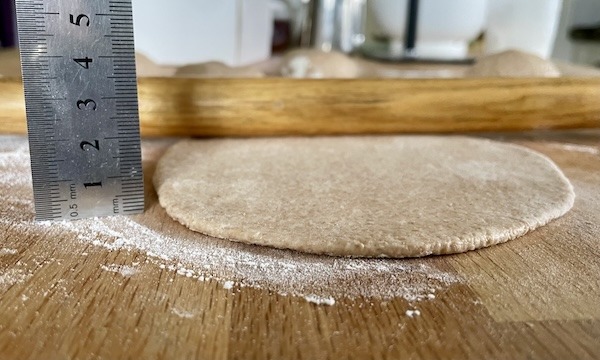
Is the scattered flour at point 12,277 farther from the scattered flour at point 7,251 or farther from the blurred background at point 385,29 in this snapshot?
the blurred background at point 385,29

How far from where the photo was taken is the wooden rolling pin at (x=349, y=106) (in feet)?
4.12

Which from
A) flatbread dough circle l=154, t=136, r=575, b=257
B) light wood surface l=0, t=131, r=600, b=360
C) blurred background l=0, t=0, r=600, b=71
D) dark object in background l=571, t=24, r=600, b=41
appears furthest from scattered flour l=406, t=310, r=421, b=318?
dark object in background l=571, t=24, r=600, b=41

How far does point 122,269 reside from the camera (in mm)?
711

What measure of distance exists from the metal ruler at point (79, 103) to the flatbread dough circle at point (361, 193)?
0.12 metres

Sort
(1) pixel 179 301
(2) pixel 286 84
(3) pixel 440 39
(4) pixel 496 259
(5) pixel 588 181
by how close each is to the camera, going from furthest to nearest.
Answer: (3) pixel 440 39, (2) pixel 286 84, (5) pixel 588 181, (4) pixel 496 259, (1) pixel 179 301

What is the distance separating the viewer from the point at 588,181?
1123 mm

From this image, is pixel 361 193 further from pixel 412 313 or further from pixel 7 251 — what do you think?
pixel 7 251

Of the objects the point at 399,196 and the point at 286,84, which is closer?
the point at 399,196

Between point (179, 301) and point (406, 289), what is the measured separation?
0.89 ft

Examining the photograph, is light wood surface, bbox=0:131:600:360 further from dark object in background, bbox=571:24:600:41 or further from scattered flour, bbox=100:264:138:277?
dark object in background, bbox=571:24:600:41

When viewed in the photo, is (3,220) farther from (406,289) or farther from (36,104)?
(406,289)

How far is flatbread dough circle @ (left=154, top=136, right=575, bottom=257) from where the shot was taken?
2.57 feet

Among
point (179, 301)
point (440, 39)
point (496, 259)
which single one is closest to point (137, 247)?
point (179, 301)

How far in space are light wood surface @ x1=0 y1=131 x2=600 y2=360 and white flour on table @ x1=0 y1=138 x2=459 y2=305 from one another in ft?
0.05
